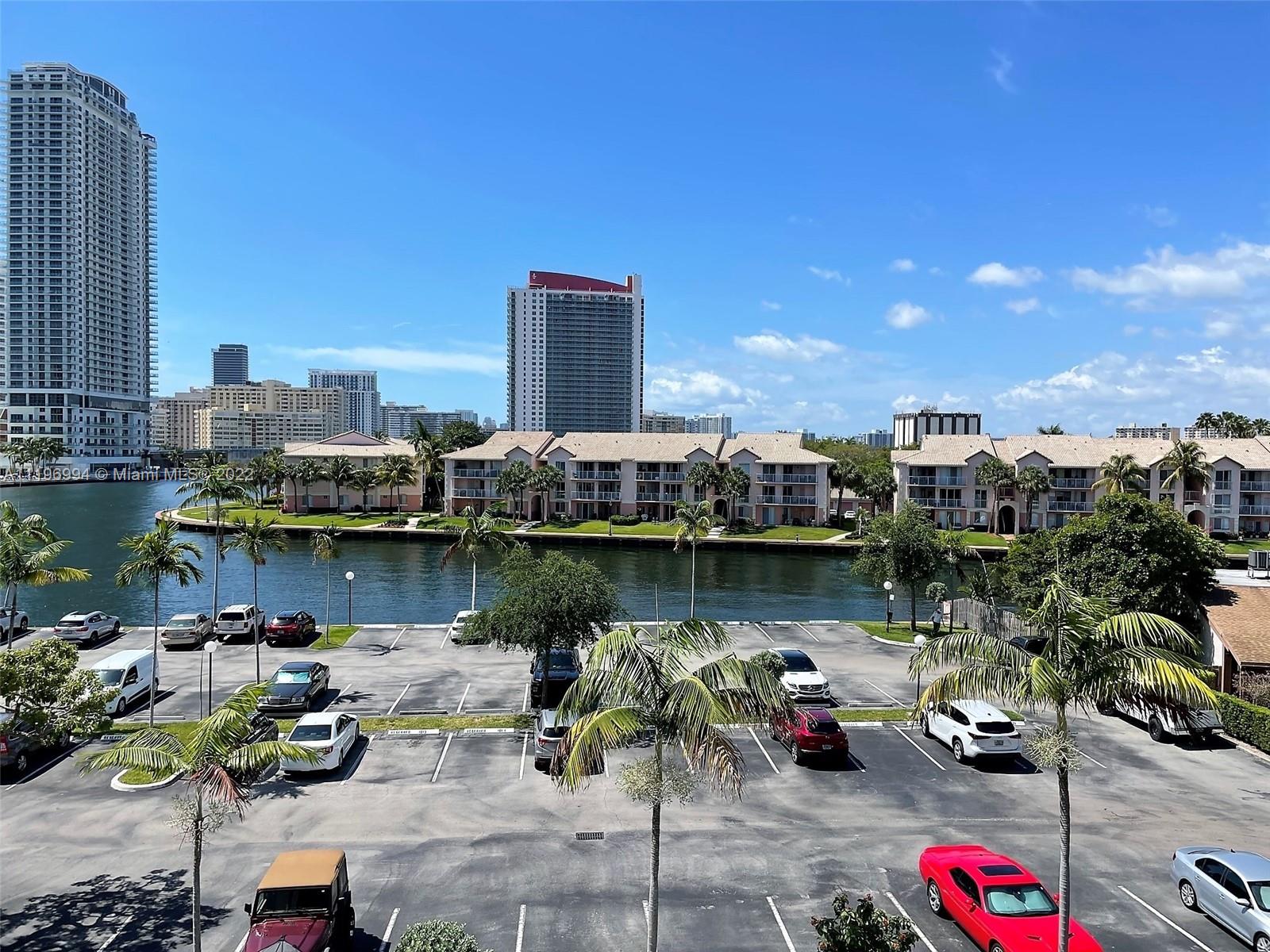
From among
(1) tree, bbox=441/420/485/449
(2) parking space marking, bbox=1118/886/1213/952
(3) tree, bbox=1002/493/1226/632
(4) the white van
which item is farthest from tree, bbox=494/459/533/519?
(2) parking space marking, bbox=1118/886/1213/952

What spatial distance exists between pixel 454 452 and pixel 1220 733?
89.2 m

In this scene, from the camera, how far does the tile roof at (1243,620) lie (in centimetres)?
2872

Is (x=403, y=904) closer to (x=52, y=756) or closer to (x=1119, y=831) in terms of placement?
(x=52, y=756)

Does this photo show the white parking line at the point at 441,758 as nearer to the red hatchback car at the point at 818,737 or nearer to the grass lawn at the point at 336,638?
the red hatchback car at the point at 818,737

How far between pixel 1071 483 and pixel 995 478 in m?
9.37

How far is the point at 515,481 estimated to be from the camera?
96.7 meters

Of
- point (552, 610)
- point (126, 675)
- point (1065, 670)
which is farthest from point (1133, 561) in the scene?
point (126, 675)

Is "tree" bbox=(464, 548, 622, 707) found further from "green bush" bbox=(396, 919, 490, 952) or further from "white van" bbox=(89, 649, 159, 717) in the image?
"green bush" bbox=(396, 919, 490, 952)

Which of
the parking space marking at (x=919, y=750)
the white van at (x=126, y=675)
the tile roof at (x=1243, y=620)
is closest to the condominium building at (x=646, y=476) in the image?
the tile roof at (x=1243, y=620)

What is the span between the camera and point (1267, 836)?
19156 mm

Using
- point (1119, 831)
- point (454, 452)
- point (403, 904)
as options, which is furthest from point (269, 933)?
point (454, 452)

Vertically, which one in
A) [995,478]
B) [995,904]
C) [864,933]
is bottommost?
[995,904]

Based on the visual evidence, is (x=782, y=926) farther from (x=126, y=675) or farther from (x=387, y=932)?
(x=126, y=675)

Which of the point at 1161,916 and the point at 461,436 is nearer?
the point at 1161,916
